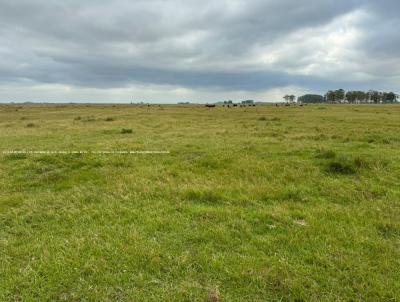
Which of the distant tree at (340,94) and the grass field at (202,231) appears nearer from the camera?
the grass field at (202,231)

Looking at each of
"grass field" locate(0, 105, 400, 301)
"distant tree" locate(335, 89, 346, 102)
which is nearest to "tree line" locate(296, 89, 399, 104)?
"distant tree" locate(335, 89, 346, 102)

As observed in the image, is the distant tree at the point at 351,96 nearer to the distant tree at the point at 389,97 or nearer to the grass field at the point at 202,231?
the distant tree at the point at 389,97

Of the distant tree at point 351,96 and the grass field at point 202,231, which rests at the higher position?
the distant tree at point 351,96

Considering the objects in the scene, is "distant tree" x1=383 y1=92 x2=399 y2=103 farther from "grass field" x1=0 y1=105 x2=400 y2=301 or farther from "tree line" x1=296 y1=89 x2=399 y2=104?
"grass field" x1=0 y1=105 x2=400 y2=301

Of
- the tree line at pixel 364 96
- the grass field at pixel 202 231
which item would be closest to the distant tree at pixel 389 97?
the tree line at pixel 364 96

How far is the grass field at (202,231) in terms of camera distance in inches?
183

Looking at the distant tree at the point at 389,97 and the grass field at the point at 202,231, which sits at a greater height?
the distant tree at the point at 389,97

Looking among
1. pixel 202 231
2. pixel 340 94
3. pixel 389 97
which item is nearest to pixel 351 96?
pixel 340 94

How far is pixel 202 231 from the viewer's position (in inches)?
251

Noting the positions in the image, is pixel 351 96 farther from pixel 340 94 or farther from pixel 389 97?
pixel 389 97

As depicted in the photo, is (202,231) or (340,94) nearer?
(202,231)

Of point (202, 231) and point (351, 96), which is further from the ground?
point (351, 96)

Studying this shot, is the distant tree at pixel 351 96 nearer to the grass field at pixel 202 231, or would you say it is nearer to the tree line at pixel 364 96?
the tree line at pixel 364 96

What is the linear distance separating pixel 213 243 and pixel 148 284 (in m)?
1.55
